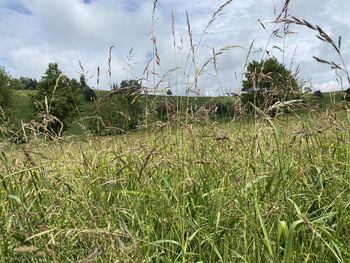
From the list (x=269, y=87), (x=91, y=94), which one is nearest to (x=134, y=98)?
(x=91, y=94)

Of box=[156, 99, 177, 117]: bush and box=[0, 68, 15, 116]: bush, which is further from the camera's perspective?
box=[0, 68, 15, 116]: bush

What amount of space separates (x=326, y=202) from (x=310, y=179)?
316 millimetres

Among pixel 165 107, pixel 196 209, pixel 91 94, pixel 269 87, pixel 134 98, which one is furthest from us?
pixel 91 94

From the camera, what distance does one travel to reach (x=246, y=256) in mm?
2277

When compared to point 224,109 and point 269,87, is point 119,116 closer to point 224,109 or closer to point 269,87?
point 224,109

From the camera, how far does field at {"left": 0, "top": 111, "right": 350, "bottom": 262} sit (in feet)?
7.40

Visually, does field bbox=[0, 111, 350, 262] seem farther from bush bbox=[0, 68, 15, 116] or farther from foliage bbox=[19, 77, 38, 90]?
foliage bbox=[19, 77, 38, 90]

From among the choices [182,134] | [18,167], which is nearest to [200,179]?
[182,134]

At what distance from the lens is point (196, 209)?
297 centimetres

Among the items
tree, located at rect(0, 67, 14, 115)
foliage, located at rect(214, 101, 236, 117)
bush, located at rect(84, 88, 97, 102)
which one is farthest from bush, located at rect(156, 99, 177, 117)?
tree, located at rect(0, 67, 14, 115)

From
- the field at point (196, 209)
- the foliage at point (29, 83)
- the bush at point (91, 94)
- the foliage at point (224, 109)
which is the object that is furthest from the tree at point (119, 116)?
the foliage at point (29, 83)

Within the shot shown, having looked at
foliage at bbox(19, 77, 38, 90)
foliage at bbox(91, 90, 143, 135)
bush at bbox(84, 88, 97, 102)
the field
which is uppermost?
foliage at bbox(19, 77, 38, 90)

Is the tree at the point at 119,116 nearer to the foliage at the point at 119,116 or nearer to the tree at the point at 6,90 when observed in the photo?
the foliage at the point at 119,116

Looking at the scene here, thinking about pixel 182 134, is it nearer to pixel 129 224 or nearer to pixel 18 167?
pixel 129 224
